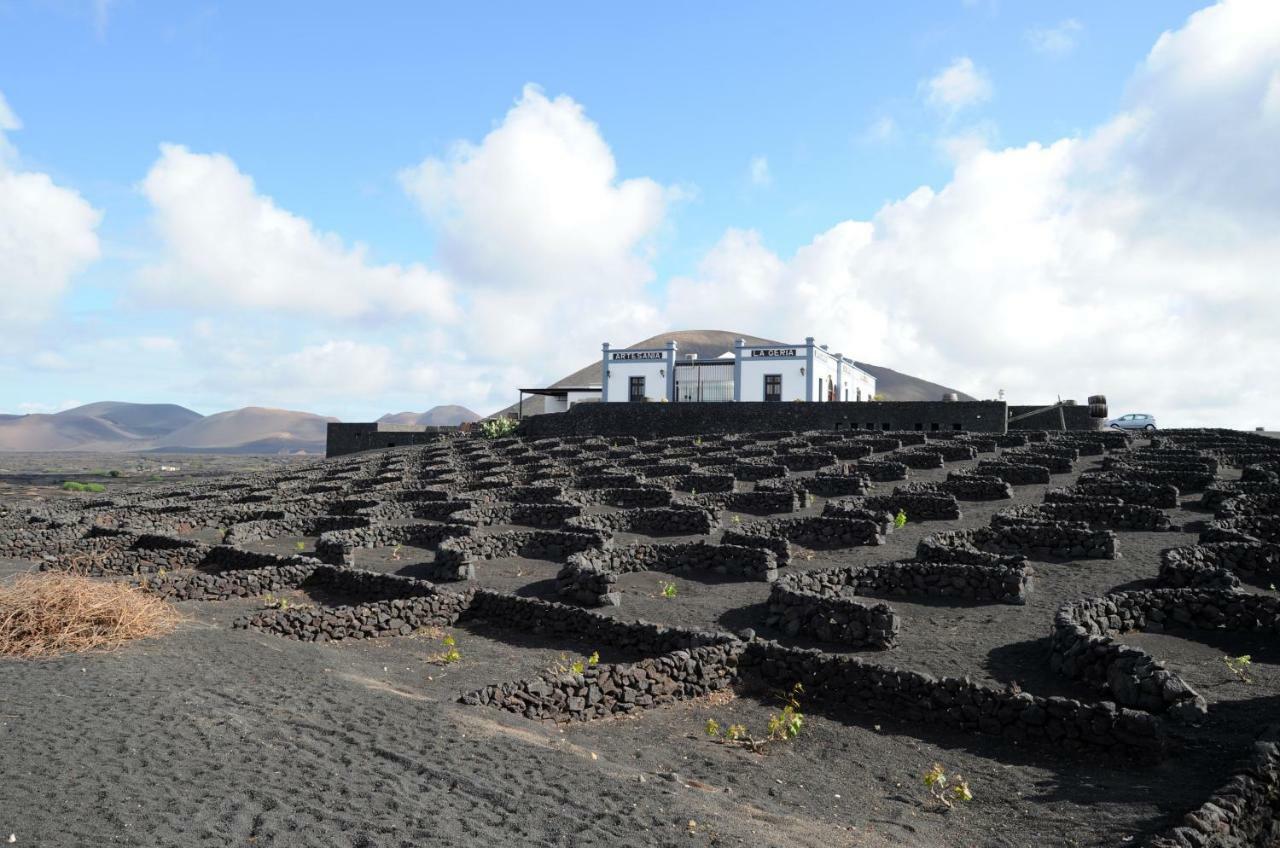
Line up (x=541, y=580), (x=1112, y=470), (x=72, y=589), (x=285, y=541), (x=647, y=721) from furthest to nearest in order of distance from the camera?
(x=1112, y=470), (x=285, y=541), (x=541, y=580), (x=72, y=589), (x=647, y=721)

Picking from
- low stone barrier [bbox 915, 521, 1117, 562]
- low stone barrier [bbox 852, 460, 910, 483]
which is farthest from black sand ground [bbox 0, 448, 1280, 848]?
low stone barrier [bbox 852, 460, 910, 483]

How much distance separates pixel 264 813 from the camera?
7.22m

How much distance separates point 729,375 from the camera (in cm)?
6184

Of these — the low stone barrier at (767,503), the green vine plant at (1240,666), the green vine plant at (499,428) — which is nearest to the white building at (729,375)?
the green vine plant at (499,428)

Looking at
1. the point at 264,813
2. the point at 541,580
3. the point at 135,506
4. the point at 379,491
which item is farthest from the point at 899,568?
the point at 135,506

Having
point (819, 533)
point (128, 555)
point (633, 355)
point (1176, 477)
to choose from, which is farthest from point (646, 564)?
point (633, 355)

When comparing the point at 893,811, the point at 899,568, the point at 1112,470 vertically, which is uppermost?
the point at 1112,470

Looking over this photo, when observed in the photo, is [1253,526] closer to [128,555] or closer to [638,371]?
[128,555]

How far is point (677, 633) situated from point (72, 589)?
8.86 m

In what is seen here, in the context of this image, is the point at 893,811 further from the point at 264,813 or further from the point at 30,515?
the point at 30,515

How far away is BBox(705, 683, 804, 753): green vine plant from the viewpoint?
10.7m

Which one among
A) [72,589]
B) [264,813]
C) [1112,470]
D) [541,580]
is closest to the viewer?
[264,813]

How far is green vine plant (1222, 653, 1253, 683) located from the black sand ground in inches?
6.3

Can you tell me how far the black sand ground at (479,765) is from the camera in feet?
23.7
